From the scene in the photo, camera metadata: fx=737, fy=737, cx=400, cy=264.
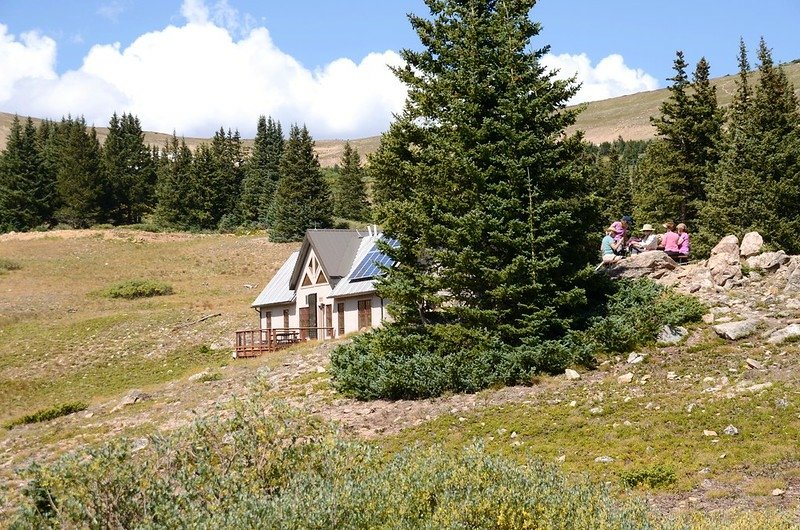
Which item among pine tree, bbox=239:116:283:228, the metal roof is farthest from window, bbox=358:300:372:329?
pine tree, bbox=239:116:283:228

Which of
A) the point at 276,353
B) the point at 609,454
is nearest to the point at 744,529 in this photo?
the point at 609,454

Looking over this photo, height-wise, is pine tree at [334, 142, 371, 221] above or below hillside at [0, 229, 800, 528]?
above

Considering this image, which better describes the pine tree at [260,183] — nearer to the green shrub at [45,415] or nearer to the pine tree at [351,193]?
the pine tree at [351,193]

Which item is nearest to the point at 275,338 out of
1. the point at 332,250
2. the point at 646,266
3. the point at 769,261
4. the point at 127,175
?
the point at 332,250

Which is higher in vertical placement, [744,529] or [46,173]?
[46,173]

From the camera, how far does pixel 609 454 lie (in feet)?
48.3

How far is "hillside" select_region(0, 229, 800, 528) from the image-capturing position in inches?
525

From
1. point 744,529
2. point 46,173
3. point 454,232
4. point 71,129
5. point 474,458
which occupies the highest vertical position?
point 71,129

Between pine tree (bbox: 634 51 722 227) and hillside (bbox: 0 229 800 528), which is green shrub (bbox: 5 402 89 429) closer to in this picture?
hillside (bbox: 0 229 800 528)

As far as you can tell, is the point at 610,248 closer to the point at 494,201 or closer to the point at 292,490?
→ the point at 494,201

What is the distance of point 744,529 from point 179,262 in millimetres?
69906

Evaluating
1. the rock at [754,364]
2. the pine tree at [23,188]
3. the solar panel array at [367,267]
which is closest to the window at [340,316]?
the solar panel array at [367,267]

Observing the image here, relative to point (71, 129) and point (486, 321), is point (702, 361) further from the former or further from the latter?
point (71, 129)

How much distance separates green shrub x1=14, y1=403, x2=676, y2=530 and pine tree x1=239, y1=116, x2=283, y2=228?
281ft
